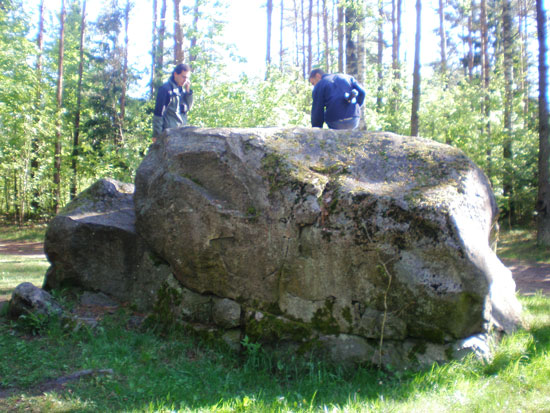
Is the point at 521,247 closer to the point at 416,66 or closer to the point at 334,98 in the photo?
the point at 416,66

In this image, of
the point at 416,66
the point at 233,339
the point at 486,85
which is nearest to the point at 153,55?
the point at 416,66

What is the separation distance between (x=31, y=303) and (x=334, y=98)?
189 inches

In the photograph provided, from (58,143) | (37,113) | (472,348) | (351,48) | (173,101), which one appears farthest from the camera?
(58,143)

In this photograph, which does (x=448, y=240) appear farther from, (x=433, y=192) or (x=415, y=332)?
(x=415, y=332)

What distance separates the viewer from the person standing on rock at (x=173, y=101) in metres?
6.94

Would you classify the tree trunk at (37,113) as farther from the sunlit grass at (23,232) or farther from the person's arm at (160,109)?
the person's arm at (160,109)

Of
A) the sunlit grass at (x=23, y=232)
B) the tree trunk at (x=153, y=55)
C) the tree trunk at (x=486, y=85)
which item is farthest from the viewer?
the tree trunk at (x=153, y=55)

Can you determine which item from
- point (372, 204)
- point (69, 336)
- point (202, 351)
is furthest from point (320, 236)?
point (69, 336)

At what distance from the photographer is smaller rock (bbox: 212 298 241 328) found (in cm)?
453

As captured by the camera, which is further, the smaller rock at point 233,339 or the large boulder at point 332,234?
the smaller rock at point 233,339

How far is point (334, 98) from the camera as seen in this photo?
21.6 feet

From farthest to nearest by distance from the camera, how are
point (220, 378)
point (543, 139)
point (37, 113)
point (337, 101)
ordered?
point (37, 113), point (543, 139), point (337, 101), point (220, 378)

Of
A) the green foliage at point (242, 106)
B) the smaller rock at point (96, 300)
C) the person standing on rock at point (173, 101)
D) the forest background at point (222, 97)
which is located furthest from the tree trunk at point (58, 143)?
the smaller rock at point (96, 300)

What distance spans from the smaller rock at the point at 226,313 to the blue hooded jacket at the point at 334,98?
11.0 ft
